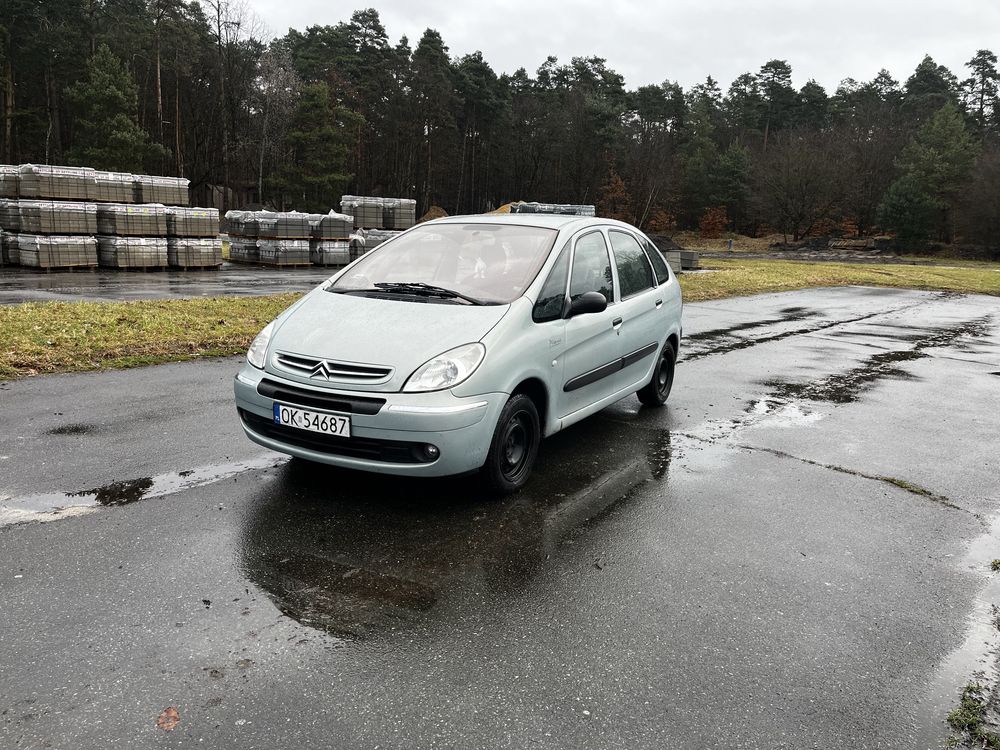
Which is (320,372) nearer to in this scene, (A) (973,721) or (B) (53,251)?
(A) (973,721)

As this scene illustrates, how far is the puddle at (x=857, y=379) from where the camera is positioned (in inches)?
327

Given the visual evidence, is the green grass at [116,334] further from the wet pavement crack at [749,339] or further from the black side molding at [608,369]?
the wet pavement crack at [749,339]

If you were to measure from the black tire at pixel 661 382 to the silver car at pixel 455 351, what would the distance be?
2.62 feet

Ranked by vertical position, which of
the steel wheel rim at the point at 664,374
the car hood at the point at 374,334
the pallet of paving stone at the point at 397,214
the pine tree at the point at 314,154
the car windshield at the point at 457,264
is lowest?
the steel wheel rim at the point at 664,374

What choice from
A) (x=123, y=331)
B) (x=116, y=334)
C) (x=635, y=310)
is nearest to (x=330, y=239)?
(x=123, y=331)

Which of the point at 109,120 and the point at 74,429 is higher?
the point at 109,120

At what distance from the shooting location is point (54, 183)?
17.8m

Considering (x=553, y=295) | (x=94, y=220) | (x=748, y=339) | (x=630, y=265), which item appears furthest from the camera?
(x=94, y=220)

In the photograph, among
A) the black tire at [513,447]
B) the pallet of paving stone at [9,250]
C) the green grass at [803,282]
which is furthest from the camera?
the green grass at [803,282]

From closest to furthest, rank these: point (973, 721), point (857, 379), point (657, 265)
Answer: point (973, 721) → point (657, 265) → point (857, 379)

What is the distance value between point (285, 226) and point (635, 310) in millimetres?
18802

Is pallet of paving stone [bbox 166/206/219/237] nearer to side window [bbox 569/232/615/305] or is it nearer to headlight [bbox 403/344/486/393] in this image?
side window [bbox 569/232/615/305]

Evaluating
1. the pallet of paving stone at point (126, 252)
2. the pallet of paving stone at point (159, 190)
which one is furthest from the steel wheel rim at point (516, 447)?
the pallet of paving stone at point (159, 190)

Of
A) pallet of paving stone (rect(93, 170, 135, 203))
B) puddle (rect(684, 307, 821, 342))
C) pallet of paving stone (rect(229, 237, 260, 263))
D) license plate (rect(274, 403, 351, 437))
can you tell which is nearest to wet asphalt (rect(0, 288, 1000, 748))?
license plate (rect(274, 403, 351, 437))
